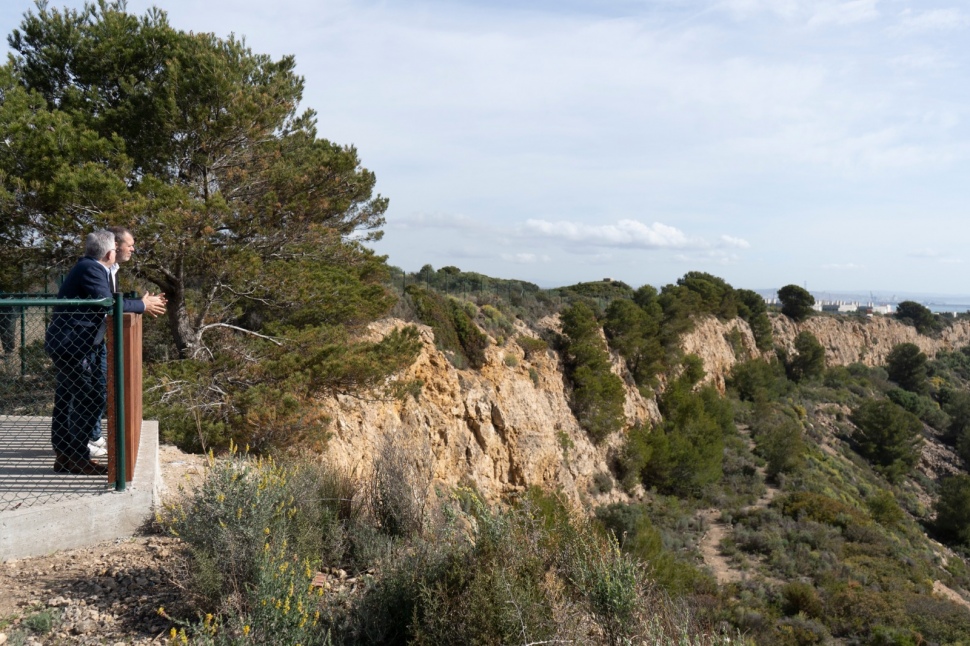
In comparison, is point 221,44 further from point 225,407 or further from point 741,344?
point 741,344

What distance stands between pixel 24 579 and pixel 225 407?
5210 mm

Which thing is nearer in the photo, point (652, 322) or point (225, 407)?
point (225, 407)

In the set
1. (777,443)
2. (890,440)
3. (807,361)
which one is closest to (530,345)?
(777,443)

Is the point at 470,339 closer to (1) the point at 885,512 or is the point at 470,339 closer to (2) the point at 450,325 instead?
(2) the point at 450,325

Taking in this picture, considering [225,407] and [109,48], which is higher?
[109,48]

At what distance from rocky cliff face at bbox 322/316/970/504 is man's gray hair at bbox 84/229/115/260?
561 cm

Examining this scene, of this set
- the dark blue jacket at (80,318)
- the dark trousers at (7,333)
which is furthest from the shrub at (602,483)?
the dark blue jacket at (80,318)

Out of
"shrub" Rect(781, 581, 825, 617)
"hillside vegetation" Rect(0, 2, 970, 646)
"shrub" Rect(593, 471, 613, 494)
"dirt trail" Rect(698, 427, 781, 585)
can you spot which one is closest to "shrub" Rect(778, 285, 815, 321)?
"hillside vegetation" Rect(0, 2, 970, 646)

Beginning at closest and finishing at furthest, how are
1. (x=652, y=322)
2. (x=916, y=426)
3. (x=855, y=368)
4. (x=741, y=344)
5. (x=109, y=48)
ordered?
(x=109, y=48)
(x=652, y=322)
(x=916, y=426)
(x=741, y=344)
(x=855, y=368)

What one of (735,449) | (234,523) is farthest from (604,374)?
(234,523)

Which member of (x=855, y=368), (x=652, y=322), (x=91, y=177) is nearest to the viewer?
(x=91, y=177)

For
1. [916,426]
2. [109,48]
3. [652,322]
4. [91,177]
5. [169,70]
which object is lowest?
[916,426]

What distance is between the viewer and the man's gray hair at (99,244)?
13.8 feet

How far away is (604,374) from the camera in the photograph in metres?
22.4
